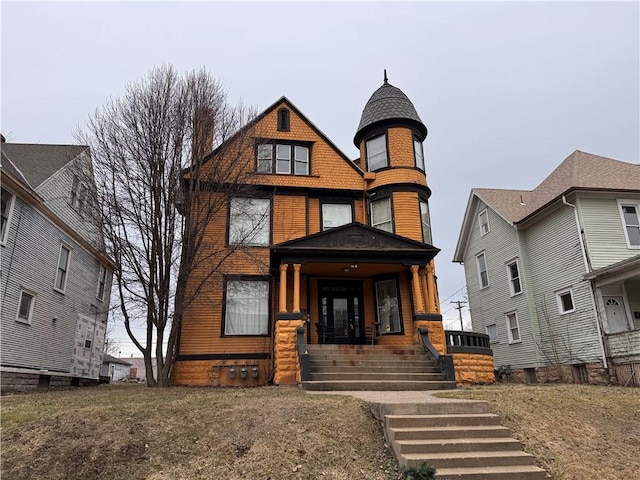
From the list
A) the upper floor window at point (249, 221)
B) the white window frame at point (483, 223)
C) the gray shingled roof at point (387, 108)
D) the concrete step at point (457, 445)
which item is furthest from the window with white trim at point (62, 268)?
the white window frame at point (483, 223)

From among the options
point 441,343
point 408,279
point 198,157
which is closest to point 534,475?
point 441,343

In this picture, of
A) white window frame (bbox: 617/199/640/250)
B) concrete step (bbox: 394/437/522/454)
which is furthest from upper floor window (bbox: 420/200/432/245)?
concrete step (bbox: 394/437/522/454)

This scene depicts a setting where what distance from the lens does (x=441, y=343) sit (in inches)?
508

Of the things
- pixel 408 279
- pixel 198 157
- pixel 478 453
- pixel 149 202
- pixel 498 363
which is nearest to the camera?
pixel 478 453

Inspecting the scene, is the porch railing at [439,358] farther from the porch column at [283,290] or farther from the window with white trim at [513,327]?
the window with white trim at [513,327]

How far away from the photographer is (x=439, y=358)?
11414 mm

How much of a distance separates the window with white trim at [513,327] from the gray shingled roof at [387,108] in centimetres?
951

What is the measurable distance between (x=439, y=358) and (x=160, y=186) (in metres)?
8.80

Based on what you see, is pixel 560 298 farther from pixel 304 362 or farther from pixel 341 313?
pixel 304 362

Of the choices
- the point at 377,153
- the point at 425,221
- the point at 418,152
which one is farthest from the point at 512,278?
the point at 377,153

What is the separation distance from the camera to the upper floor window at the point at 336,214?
16203 mm

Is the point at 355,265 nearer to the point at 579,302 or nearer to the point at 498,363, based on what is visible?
the point at 579,302

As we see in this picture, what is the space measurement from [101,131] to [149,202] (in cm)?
249

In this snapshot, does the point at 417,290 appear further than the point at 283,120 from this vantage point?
No
